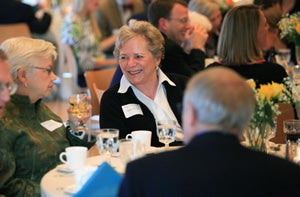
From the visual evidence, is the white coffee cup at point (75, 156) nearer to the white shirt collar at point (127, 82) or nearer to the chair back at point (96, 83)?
the white shirt collar at point (127, 82)

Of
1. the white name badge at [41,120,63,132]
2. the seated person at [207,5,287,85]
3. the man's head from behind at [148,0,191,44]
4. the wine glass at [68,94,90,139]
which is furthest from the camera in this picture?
the man's head from behind at [148,0,191,44]

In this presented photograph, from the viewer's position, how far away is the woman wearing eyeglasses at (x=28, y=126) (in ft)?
10.2

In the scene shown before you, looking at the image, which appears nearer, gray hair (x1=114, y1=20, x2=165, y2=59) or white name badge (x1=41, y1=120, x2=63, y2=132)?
white name badge (x1=41, y1=120, x2=63, y2=132)

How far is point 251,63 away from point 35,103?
1965 mm

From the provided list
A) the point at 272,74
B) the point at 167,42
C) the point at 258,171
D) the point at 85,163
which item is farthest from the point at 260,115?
the point at 167,42

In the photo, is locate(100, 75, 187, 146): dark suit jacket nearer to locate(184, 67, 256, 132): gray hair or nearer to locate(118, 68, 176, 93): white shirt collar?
locate(118, 68, 176, 93): white shirt collar

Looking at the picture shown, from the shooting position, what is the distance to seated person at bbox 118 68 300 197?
1885 millimetres

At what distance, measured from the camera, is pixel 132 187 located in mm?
1926

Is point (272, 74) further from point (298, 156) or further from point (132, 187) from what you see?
point (132, 187)

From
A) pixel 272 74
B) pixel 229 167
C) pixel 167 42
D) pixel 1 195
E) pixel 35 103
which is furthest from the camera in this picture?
pixel 167 42

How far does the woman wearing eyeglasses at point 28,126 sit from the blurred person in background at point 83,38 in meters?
3.22

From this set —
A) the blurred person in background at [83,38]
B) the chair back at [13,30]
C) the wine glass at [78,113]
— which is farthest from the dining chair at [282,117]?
the chair back at [13,30]

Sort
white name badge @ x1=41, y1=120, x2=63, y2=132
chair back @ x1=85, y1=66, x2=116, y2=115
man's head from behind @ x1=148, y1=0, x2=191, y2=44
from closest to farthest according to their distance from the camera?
1. white name badge @ x1=41, y1=120, x2=63, y2=132
2. chair back @ x1=85, y1=66, x2=116, y2=115
3. man's head from behind @ x1=148, y1=0, x2=191, y2=44

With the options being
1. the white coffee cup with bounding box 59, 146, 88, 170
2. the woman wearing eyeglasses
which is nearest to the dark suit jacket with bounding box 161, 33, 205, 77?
the woman wearing eyeglasses
